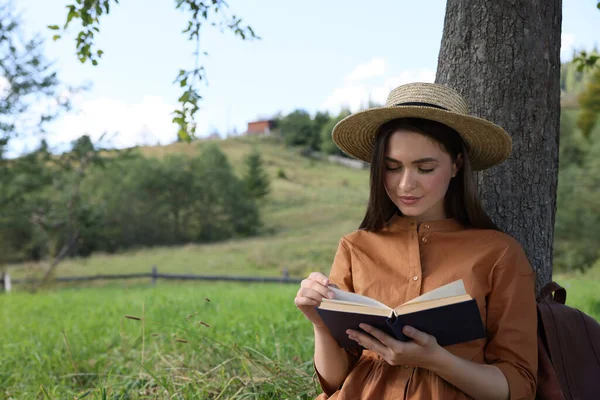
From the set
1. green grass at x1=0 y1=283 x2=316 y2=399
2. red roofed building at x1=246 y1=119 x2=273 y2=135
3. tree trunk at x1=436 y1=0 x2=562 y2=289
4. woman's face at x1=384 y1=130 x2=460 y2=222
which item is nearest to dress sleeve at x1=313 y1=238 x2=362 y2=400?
woman's face at x1=384 y1=130 x2=460 y2=222

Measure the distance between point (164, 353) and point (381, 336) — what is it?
254 cm

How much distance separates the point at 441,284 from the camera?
185 centimetres

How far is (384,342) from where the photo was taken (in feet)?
5.40

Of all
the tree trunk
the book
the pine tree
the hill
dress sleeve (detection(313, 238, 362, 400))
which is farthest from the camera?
the pine tree

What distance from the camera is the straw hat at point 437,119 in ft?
6.18

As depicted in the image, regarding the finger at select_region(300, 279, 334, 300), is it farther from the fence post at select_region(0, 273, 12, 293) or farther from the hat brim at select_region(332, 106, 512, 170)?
the fence post at select_region(0, 273, 12, 293)

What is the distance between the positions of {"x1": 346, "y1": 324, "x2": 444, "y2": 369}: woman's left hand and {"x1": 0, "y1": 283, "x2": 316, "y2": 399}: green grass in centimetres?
100

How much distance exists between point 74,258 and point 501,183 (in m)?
29.3

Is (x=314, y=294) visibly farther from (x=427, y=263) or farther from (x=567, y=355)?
(x=567, y=355)

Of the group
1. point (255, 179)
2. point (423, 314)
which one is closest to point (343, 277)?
point (423, 314)

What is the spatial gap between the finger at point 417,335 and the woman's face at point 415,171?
44 cm

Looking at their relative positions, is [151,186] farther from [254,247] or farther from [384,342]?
[384,342]

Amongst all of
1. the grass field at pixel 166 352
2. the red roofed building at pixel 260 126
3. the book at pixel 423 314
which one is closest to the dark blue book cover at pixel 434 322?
the book at pixel 423 314

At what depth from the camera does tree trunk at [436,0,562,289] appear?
97.4 inches
